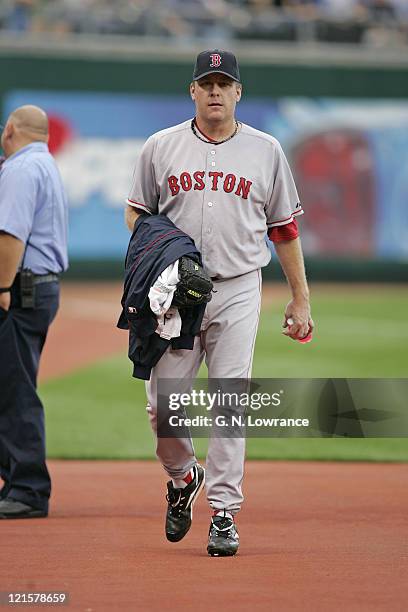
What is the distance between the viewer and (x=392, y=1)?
2927 centimetres

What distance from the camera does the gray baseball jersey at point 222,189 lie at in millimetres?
5641

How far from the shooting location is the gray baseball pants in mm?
5531

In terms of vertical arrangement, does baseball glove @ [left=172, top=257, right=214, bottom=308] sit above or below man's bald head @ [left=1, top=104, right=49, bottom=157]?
below

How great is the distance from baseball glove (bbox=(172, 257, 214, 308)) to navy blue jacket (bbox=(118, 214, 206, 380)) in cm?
6

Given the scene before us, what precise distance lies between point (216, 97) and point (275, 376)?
26.0 feet

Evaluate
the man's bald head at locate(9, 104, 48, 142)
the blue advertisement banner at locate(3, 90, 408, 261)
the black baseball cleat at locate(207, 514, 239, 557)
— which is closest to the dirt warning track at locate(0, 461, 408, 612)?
the black baseball cleat at locate(207, 514, 239, 557)

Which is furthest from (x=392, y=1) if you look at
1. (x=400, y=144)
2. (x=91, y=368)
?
(x=91, y=368)

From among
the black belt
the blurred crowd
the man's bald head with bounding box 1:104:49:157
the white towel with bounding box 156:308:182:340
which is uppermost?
the blurred crowd

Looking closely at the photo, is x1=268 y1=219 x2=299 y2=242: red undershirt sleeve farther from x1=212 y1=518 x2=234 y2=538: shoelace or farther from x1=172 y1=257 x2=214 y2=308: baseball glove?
x1=212 y1=518 x2=234 y2=538: shoelace

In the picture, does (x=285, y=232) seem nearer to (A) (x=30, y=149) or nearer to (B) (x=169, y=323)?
(B) (x=169, y=323)

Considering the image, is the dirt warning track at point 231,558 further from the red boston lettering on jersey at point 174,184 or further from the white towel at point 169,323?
the red boston lettering on jersey at point 174,184

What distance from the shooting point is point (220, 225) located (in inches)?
222

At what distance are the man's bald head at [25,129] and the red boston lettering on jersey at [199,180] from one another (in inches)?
59.9

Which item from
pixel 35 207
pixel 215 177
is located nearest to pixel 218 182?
pixel 215 177
